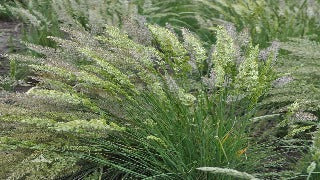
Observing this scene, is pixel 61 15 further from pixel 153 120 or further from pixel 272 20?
pixel 272 20

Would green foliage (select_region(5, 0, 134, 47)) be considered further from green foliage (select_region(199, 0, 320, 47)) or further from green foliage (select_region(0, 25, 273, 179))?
green foliage (select_region(0, 25, 273, 179))

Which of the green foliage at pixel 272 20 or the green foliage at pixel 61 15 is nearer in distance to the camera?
the green foliage at pixel 61 15

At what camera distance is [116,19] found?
354 cm

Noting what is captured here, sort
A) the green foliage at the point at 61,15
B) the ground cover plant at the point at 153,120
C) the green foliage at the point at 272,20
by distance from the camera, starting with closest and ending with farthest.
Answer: the ground cover plant at the point at 153,120 → the green foliage at the point at 61,15 → the green foliage at the point at 272,20

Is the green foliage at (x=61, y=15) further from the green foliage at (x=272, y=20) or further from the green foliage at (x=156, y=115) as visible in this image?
the green foliage at (x=156, y=115)

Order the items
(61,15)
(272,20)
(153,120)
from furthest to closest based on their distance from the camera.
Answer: (272,20) → (61,15) → (153,120)

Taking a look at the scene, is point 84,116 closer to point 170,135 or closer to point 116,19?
point 170,135

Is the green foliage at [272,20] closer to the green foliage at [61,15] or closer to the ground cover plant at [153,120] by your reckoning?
the green foliage at [61,15]

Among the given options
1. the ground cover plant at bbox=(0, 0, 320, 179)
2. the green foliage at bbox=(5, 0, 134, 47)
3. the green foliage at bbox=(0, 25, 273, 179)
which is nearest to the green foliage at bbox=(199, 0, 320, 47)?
the green foliage at bbox=(5, 0, 134, 47)

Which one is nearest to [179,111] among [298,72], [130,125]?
[130,125]

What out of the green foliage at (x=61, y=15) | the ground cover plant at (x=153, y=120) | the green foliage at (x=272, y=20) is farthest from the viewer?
the green foliage at (x=272, y=20)

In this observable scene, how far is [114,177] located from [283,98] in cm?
101

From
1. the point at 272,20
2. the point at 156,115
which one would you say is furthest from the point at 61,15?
the point at 272,20

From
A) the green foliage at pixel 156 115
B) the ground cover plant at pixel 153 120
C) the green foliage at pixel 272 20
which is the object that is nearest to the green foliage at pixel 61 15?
the ground cover plant at pixel 153 120
